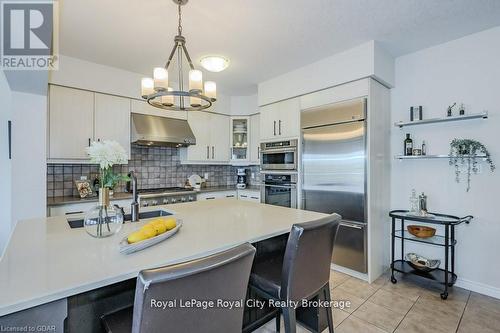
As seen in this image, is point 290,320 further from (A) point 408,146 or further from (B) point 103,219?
(A) point 408,146

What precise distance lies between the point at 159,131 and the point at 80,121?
95 centimetres

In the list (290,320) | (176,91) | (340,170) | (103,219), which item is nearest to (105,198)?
(103,219)

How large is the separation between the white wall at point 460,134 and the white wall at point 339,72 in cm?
35

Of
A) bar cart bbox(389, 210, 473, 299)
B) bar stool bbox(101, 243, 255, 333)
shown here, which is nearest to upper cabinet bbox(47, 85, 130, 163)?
bar stool bbox(101, 243, 255, 333)

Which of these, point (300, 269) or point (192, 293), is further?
point (300, 269)

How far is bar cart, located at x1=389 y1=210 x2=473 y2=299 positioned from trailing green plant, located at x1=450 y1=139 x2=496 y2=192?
44 centimetres

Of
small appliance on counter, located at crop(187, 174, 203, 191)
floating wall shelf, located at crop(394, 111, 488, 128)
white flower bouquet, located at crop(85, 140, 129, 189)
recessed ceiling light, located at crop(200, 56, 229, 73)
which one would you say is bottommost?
small appliance on counter, located at crop(187, 174, 203, 191)

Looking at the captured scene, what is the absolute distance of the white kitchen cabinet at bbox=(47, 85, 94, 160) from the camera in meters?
2.94

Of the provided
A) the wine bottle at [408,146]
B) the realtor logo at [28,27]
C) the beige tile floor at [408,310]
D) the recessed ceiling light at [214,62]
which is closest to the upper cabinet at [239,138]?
the recessed ceiling light at [214,62]

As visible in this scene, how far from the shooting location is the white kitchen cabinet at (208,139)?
418cm

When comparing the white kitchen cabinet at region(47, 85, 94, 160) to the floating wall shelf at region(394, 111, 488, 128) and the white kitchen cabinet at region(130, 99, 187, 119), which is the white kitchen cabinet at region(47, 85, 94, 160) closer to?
the white kitchen cabinet at region(130, 99, 187, 119)

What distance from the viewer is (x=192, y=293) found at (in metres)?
0.82

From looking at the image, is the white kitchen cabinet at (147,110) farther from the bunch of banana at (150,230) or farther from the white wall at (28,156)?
the bunch of banana at (150,230)

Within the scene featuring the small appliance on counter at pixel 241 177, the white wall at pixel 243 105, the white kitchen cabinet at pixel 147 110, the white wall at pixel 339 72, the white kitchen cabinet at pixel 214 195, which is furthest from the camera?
the small appliance on counter at pixel 241 177
